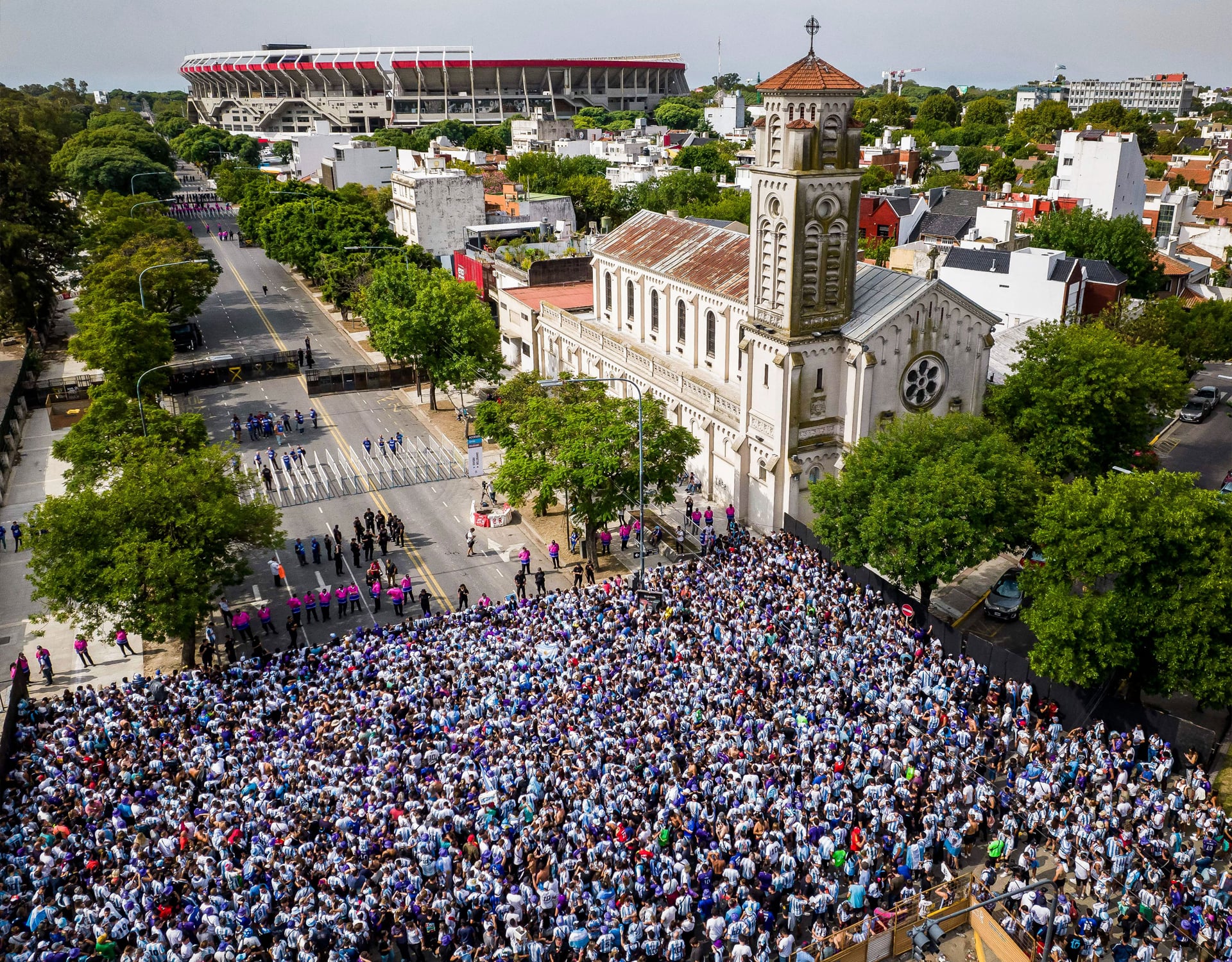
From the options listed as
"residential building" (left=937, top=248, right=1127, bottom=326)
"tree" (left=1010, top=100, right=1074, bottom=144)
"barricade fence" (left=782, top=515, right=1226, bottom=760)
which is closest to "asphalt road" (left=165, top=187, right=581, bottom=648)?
"barricade fence" (left=782, top=515, right=1226, bottom=760)

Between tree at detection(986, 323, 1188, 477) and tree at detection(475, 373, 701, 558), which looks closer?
tree at detection(475, 373, 701, 558)

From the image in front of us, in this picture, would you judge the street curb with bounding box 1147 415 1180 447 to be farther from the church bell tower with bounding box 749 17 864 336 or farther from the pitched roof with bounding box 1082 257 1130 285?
the church bell tower with bounding box 749 17 864 336

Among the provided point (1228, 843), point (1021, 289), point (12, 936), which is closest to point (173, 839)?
point (12, 936)

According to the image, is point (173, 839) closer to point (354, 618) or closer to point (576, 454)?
point (354, 618)

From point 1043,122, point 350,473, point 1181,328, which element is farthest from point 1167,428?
point 1043,122

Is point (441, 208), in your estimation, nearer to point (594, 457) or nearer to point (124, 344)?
point (124, 344)

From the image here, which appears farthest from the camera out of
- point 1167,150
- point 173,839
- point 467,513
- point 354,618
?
point 1167,150
